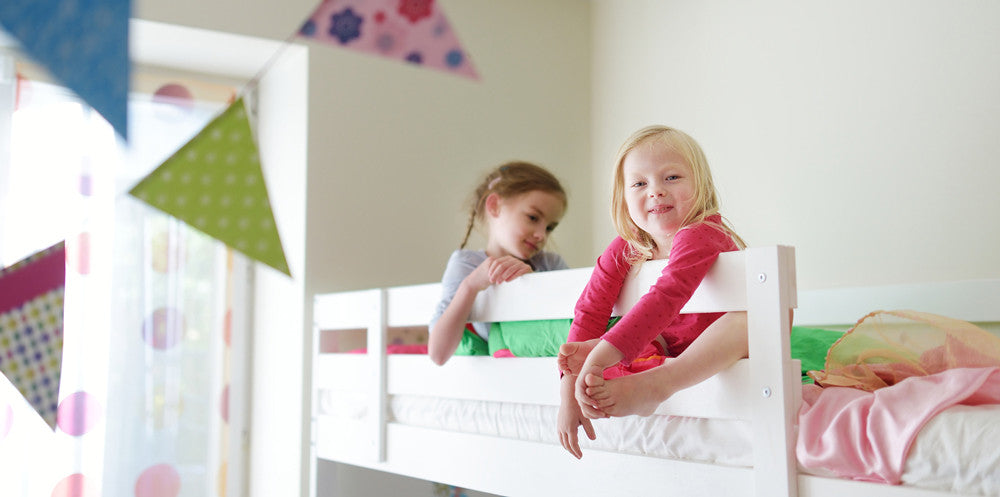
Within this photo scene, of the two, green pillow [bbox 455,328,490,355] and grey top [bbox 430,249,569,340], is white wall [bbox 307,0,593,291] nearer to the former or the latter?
grey top [bbox 430,249,569,340]

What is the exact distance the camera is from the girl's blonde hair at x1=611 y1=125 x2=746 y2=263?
4.02 feet

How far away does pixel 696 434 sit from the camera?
3.73 ft

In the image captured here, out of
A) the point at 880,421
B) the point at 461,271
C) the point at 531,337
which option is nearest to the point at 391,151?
the point at 461,271

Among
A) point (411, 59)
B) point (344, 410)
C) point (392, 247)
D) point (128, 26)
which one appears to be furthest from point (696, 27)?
point (128, 26)

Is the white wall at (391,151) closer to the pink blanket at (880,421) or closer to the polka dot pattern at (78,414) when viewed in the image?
the polka dot pattern at (78,414)

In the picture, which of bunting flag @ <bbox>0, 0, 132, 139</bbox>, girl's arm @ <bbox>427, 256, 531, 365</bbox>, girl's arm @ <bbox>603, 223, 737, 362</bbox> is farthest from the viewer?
girl's arm @ <bbox>427, 256, 531, 365</bbox>

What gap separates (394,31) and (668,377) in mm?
510

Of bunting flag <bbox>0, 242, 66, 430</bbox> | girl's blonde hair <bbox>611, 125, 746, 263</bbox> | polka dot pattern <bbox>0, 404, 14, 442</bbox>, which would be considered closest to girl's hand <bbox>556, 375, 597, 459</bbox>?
girl's blonde hair <bbox>611, 125, 746, 263</bbox>

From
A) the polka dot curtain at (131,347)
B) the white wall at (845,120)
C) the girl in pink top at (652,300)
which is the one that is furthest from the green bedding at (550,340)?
the polka dot curtain at (131,347)

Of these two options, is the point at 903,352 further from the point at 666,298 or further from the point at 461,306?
the point at 461,306

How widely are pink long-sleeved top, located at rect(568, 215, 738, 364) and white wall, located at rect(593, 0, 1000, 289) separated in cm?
77

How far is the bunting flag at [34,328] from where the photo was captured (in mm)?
980

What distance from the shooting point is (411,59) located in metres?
0.88

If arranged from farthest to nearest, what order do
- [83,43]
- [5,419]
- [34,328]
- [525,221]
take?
[5,419], [525,221], [34,328], [83,43]
